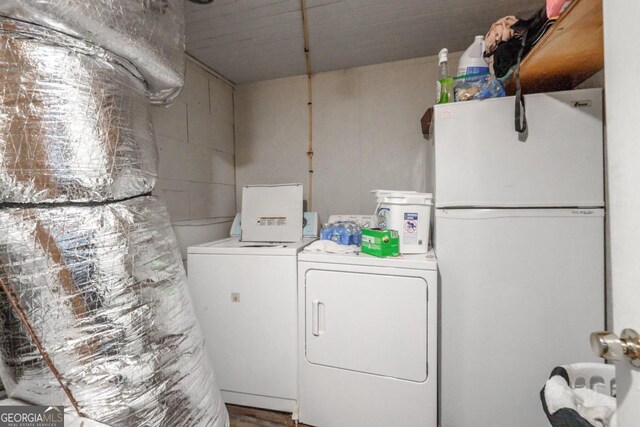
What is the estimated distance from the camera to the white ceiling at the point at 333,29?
1506 millimetres

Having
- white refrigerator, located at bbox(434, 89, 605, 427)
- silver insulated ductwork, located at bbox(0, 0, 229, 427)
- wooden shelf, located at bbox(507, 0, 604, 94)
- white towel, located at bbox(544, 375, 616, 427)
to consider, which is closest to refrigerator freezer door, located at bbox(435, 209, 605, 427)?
white refrigerator, located at bbox(434, 89, 605, 427)

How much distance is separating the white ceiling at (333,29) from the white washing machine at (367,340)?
147 centimetres

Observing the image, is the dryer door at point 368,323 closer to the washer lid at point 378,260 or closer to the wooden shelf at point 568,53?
the washer lid at point 378,260

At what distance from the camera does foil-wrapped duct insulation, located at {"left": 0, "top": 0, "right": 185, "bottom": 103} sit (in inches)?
27.4

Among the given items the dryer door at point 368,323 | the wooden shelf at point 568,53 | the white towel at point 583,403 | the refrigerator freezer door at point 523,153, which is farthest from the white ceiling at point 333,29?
the white towel at point 583,403

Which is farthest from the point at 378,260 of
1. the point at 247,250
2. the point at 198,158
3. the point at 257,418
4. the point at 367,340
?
the point at 198,158

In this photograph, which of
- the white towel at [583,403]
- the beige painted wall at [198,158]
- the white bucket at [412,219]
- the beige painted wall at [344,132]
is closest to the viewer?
the white towel at [583,403]

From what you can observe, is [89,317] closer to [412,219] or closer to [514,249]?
[412,219]

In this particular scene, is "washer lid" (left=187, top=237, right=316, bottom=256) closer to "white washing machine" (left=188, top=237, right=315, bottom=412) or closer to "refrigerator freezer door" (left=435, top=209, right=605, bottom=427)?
"white washing machine" (left=188, top=237, right=315, bottom=412)

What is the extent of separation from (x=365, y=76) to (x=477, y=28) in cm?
82

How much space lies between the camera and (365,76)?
2172mm

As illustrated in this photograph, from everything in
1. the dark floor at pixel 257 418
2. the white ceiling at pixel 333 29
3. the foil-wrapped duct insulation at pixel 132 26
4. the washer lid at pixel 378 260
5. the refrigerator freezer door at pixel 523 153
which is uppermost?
the white ceiling at pixel 333 29

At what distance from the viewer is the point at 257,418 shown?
1556 millimetres

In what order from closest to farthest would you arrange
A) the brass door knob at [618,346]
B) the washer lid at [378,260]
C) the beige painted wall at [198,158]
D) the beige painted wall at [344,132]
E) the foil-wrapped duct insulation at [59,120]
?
the brass door knob at [618,346]
the foil-wrapped duct insulation at [59,120]
the washer lid at [378,260]
the beige painted wall at [198,158]
the beige painted wall at [344,132]
